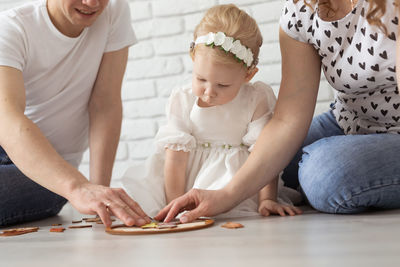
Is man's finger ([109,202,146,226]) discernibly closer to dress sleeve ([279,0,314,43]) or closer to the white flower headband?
the white flower headband

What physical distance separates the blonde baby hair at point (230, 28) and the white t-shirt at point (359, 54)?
5.5 inches

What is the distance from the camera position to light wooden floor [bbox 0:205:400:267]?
3.00 ft

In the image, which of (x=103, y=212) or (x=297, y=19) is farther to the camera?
(x=297, y=19)

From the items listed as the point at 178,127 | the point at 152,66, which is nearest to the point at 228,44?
the point at 178,127

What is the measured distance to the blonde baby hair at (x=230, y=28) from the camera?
63.0 inches

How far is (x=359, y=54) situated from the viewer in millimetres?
1448

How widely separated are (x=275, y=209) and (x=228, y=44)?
51 cm

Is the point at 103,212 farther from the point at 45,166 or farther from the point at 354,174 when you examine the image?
the point at 354,174

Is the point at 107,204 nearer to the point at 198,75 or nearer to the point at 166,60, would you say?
the point at 198,75

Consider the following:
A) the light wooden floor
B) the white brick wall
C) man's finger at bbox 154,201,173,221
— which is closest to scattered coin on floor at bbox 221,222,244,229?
the light wooden floor

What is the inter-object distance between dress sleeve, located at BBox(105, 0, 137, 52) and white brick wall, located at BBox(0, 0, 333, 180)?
597 millimetres

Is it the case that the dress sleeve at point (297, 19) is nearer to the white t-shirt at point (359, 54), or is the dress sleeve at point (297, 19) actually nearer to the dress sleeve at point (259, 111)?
the white t-shirt at point (359, 54)

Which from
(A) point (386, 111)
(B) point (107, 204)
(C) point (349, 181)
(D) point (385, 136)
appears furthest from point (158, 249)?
(A) point (386, 111)

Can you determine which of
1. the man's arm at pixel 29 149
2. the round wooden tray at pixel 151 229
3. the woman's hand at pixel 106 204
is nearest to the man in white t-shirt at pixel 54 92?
the man's arm at pixel 29 149
